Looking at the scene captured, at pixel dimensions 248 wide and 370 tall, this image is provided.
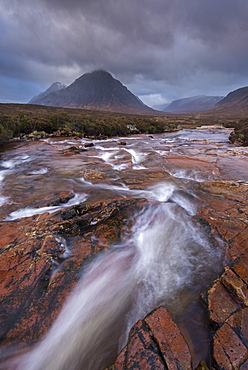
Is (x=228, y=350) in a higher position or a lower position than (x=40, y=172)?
higher

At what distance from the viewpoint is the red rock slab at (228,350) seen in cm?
214

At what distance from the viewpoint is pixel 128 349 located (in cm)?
234

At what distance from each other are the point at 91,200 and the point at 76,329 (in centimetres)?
381

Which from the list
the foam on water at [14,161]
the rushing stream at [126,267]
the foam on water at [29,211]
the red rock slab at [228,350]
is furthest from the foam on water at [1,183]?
the red rock slab at [228,350]

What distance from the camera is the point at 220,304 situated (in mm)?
2871

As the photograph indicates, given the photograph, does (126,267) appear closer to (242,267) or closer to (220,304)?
(220,304)

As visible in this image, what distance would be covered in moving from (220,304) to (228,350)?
681mm

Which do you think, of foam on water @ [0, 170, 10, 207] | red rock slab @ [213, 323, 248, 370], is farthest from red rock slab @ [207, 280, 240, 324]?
foam on water @ [0, 170, 10, 207]

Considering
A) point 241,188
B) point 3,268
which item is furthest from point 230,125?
point 3,268

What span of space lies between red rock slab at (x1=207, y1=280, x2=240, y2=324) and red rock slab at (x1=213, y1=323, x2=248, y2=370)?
0.21m

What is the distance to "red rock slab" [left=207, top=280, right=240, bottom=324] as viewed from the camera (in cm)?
270

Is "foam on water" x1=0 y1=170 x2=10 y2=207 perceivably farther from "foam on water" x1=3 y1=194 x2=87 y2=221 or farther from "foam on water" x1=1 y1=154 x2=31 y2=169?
"foam on water" x1=1 y1=154 x2=31 y2=169

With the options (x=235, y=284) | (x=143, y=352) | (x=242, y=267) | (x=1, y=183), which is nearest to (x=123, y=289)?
(x=143, y=352)

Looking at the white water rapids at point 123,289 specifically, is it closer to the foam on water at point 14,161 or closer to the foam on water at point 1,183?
the foam on water at point 1,183
